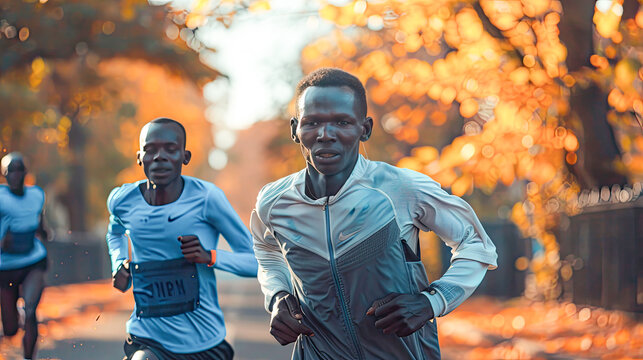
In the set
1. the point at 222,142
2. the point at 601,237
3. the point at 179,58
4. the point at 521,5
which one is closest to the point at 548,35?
the point at 521,5

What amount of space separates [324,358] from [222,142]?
78.3 m

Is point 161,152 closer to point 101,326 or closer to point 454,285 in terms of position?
point 454,285

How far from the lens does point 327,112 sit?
3625 mm

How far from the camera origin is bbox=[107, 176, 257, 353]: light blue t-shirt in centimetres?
520

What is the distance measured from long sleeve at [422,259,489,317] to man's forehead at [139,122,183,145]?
2.24 metres

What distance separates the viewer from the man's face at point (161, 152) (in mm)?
5246

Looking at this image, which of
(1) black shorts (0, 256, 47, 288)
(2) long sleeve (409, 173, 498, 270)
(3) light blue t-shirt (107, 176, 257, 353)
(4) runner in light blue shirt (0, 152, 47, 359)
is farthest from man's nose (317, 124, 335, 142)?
(1) black shorts (0, 256, 47, 288)

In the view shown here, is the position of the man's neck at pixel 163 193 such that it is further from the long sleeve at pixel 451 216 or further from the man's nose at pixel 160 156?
the long sleeve at pixel 451 216

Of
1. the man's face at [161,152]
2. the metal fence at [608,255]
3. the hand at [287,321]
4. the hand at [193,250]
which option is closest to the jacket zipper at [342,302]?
the hand at [287,321]

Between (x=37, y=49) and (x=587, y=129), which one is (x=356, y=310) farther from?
(x=37, y=49)

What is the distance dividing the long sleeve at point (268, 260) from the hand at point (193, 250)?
121 centimetres

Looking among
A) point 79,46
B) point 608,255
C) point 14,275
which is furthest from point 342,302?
point 79,46

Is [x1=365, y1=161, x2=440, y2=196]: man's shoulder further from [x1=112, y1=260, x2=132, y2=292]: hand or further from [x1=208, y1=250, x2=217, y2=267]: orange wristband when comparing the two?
[x1=112, y1=260, x2=132, y2=292]: hand

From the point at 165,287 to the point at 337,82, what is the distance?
211cm
